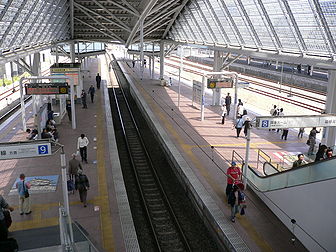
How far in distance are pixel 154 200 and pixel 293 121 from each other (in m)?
5.35

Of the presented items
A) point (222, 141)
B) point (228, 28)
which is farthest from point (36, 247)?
point (228, 28)

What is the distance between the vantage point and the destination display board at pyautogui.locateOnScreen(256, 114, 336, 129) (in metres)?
10.0

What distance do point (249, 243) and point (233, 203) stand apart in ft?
4.04

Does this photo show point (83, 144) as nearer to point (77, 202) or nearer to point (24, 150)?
point (77, 202)

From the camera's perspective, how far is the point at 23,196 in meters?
9.47

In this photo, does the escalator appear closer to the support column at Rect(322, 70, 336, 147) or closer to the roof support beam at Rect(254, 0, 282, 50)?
the support column at Rect(322, 70, 336, 147)

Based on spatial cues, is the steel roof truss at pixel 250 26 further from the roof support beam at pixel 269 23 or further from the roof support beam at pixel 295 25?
the roof support beam at pixel 295 25

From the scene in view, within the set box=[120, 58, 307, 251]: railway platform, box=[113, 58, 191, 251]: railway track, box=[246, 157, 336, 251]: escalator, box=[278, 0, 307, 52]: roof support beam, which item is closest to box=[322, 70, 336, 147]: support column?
box=[278, 0, 307, 52]: roof support beam

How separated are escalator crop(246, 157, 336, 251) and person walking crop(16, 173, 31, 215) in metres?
6.44

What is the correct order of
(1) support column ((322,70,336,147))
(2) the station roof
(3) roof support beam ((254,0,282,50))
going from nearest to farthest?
(2) the station roof
(1) support column ((322,70,336,147))
(3) roof support beam ((254,0,282,50))

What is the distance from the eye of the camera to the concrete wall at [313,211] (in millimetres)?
7664

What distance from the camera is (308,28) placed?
13.0 m

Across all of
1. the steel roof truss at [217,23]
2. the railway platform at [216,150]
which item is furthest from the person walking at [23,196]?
the steel roof truss at [217,23]

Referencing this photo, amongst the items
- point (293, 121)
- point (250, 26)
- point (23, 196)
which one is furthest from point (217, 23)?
point (23, 196)
